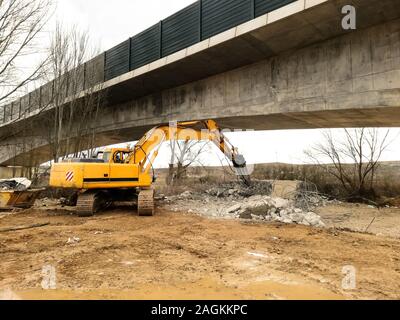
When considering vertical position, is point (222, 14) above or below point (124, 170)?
above

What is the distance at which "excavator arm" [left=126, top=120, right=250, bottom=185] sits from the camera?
11.0 m

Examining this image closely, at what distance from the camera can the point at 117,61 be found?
48.9ft

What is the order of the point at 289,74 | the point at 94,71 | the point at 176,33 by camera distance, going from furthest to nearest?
1. the point at 94,71
2. the point at 176,33
3. the point at 289,74

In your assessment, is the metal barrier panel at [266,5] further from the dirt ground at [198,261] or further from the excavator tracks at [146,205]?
the excavator tracks at [146,205]

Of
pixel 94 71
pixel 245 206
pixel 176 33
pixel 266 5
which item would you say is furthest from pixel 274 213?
pixel 94 71

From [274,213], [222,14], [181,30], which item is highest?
[181,30]

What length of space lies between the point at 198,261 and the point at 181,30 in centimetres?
933

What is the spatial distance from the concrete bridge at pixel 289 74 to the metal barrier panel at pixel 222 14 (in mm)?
603

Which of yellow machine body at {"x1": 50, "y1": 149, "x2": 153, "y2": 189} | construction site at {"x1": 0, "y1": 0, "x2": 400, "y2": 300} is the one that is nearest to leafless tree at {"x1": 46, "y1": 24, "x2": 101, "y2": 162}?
construction site at {"x1": 0, "y1": 0, "x2": 400, "y2": 300}

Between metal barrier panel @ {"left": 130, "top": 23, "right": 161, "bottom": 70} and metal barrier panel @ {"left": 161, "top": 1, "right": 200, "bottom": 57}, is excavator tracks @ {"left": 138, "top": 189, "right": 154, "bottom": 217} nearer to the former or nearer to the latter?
metal barrier panel @ {"left": 161, "top": 1, "right": 200, "bottom": 57}

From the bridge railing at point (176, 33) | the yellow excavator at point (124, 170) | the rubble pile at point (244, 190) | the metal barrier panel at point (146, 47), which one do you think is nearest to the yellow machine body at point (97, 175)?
the yellow excavator at point (124, 170)

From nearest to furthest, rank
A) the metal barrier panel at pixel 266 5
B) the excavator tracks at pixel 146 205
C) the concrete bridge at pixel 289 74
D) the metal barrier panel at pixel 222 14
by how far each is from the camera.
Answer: the concrete bridge at pixel 289 74
the metal barrier panel at pixel 266 5
the metal barrier panel at pixel 222 14
the excavator tracks at pixel 146 205

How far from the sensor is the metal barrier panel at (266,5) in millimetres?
8540

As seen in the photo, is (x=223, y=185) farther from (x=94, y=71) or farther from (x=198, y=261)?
(x=198, y=261)
